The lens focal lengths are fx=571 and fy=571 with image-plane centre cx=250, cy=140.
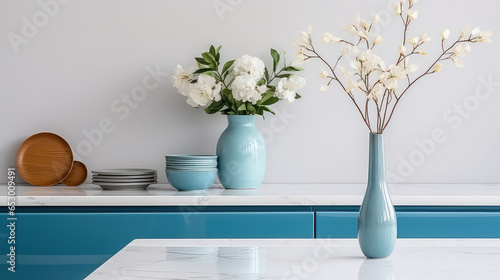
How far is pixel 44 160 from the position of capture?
300 centimetres

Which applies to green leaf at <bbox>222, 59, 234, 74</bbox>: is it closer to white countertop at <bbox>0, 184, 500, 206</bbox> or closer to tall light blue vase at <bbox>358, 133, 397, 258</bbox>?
white countertop at <bbox>0, 184, 500, 206</bbox>

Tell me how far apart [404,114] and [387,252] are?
5.73ft

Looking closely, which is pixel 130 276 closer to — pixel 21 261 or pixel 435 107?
pixel 21 261

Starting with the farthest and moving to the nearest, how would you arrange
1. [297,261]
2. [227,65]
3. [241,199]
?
[227,65] < [241,199] < [297,261]

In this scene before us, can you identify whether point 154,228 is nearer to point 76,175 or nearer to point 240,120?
point 240,120

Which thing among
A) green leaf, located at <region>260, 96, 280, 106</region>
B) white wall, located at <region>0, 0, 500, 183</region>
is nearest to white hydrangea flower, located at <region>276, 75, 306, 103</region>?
green leaf, located at <region>260, 96, 280, 106</region>

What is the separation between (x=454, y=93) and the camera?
3084 millimetres

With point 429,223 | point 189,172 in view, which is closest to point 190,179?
point 189,172

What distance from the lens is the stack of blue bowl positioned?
2.62 metres

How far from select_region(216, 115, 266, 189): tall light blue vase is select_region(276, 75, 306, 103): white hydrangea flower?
0.19 m

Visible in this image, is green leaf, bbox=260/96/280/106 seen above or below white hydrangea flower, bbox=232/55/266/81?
below

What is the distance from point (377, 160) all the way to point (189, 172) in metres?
1.28

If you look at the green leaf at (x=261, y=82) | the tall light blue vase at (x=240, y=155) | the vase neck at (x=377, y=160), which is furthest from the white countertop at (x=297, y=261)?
the green leaf at (x=261, y=82)

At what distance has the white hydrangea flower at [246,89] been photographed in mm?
2672
